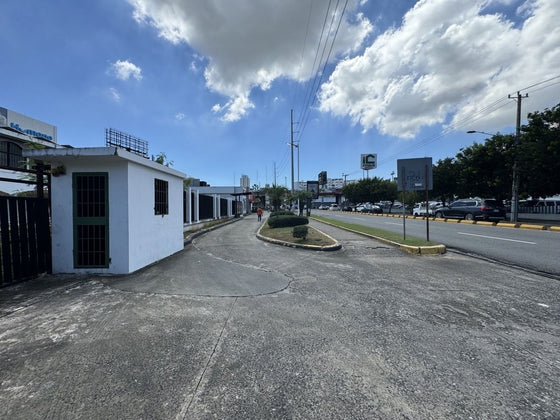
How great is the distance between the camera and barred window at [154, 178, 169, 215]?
7889 millimetres

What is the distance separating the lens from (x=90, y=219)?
6.36m

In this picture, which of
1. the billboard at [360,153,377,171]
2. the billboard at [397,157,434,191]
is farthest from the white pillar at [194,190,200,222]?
the billboard at [360,153,377,171]

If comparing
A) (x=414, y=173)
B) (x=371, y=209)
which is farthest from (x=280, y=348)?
(x=371, y=209)

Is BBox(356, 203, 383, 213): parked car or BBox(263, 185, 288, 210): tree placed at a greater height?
BBox(263, 185, 288, 210): tree

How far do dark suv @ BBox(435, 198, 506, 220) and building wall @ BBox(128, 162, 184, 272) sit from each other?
21.8 m

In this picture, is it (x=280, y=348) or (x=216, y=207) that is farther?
(x=216, y=207)

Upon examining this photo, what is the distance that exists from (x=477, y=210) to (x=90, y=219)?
2415cm

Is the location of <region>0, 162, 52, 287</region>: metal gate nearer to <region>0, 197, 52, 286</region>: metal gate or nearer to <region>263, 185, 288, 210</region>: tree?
<region>0, 197, 52, 286</region>: metal gate

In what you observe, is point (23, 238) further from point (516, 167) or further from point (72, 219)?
point (516, 167)

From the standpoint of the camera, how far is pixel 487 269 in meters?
6.93

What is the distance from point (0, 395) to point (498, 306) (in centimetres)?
630

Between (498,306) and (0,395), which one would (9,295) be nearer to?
(0,395)

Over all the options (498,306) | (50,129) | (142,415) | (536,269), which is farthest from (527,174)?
(50,129)

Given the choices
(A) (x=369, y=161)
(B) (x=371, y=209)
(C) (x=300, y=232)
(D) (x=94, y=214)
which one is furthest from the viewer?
(A) (x=369, y=161)
